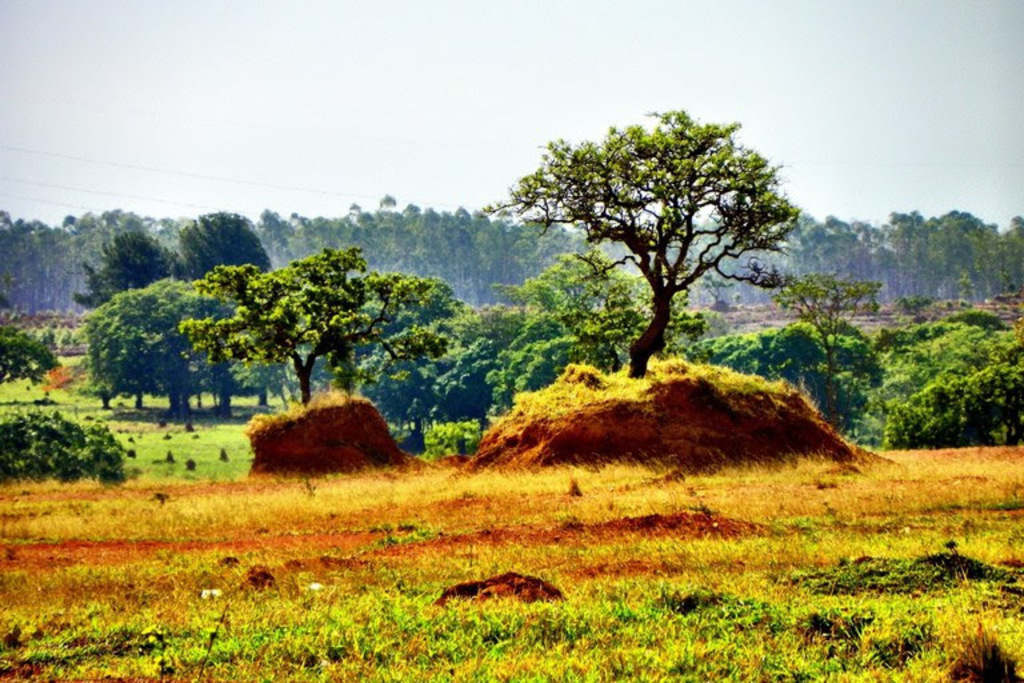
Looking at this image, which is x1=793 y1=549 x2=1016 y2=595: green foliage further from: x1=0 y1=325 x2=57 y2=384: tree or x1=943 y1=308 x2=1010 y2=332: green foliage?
x1=943 y1=308 x2=1010 y2=332: green foliage

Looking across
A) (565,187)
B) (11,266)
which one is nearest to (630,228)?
(565,187)

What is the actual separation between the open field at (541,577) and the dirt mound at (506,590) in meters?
0.26

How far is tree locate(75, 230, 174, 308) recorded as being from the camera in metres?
113

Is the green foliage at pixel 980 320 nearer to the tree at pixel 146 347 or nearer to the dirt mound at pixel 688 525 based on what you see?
the tree at pixel 146 347

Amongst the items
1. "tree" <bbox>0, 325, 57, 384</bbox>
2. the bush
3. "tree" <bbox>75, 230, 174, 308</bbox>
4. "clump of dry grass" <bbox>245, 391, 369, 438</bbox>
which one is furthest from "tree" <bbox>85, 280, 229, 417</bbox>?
"clump of dry grass" <bbox>245, 391, 369, 438</bbox>

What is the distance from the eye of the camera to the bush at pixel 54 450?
1916 inches

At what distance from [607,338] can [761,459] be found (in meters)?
17.3

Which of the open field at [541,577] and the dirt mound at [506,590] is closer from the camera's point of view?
→ the open field at [541,577]

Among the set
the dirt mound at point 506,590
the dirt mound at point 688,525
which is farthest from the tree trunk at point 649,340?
the dirt mound at point 506,590

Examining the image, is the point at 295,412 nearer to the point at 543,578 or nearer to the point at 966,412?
the point at 543,578

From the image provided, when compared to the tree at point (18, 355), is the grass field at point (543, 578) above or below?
below

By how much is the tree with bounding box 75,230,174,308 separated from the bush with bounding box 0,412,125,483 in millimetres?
63281

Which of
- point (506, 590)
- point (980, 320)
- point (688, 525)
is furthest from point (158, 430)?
point (506, 590)

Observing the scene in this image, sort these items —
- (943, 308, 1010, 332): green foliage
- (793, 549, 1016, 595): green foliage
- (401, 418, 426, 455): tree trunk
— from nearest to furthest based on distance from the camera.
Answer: (793, 549, 1016, 595): green foliage
(943, 308, 1010, 332): green foliage
(401, 418, 426, 455): tree trunk
